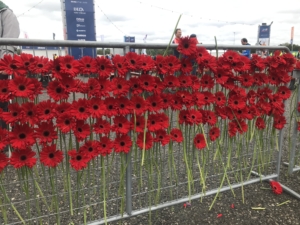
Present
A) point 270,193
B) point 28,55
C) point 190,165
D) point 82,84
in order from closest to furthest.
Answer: point 28,55 < point 82,84 < point 190,165 < point 270,193

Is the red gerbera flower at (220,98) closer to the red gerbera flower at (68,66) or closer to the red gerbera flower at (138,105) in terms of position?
the red gerbera flower at (138,105)

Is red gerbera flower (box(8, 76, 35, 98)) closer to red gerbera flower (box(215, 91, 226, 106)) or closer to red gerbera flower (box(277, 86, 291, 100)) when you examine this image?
red gerbera flower (box(215, 91, 226, 106))

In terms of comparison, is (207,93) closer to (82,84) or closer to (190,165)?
(190,165)

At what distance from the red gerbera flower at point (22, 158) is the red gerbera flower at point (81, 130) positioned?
1.12 feet

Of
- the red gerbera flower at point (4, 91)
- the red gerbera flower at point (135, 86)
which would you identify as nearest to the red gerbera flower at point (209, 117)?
the red gerbera flower at point (135, 86)

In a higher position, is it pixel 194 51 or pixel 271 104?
pixel 194 51

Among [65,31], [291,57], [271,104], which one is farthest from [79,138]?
[65,31]

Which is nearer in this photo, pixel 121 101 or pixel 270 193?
pixel 121 101

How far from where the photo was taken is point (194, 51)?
7.77 ft

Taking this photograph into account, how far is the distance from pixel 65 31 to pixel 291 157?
954cm

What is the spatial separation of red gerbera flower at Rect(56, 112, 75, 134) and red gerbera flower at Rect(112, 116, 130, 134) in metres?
0.34

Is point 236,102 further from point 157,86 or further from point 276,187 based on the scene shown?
point 276,187

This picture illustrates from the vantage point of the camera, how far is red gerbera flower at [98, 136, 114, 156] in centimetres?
224

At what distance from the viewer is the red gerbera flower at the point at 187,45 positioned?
2359mm
